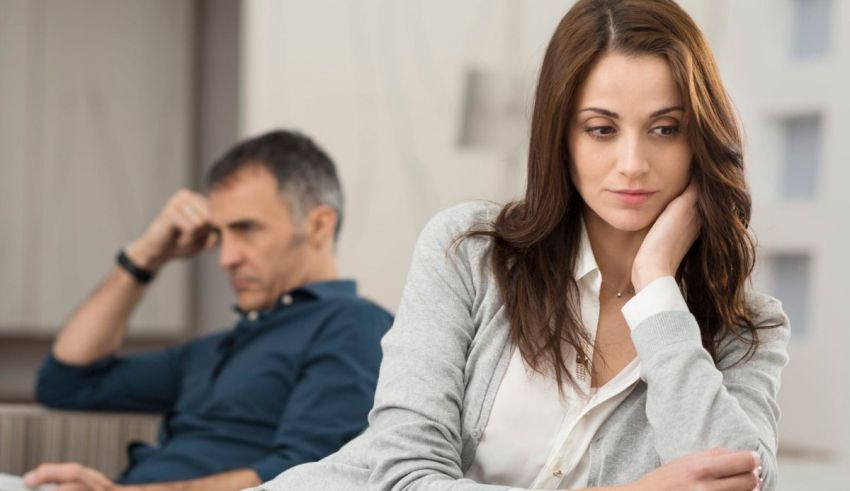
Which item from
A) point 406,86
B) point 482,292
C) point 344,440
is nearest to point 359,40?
point 406,86

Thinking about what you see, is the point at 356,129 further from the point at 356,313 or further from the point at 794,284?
the point at 794,284

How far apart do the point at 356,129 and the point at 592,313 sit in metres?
2.26

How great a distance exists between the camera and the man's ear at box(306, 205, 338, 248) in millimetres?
2623

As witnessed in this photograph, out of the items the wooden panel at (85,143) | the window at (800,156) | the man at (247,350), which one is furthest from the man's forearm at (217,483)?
the window at (800,156)

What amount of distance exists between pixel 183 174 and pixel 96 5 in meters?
0.65

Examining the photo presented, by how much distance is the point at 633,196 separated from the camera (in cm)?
160

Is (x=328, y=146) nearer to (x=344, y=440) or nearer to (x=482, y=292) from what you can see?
(x=344, y=440)

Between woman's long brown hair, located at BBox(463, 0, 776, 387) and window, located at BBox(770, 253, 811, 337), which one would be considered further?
window, located at BBox(770, 253, 811, 337)

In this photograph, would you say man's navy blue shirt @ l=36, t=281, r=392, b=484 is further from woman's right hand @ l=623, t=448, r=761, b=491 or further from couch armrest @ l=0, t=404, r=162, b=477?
woman's right hand @ l=623, t=448, r=761, b=491

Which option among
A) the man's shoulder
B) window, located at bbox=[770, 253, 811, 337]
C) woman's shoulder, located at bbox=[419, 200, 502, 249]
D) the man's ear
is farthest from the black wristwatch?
window, located at bbox=[770, 253, 811, 337]

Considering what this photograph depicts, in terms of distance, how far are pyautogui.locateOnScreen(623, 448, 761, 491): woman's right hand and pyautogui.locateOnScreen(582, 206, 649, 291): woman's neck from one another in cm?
36

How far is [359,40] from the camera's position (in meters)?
3.84

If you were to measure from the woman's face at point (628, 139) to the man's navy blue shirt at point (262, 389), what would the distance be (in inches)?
32.3

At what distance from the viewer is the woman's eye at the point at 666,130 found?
5.10 feet
